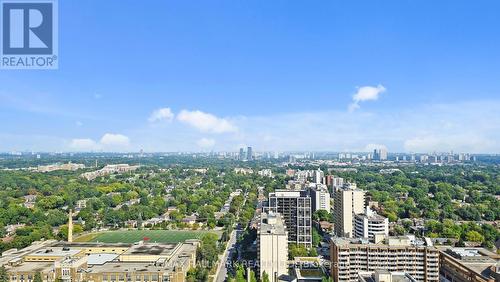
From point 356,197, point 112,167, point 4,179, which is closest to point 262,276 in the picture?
point 356,197

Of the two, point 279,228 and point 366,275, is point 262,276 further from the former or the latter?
point 366,275

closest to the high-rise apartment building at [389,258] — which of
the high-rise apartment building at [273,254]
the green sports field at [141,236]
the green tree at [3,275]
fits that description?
A: the high-rise apartment building at [273,254]

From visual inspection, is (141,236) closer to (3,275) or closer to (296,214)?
(296,214)

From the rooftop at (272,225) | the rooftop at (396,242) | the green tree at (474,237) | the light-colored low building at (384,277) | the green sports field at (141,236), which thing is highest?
the rooftop at (272,225)

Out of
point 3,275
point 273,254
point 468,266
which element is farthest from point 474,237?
point 3,275

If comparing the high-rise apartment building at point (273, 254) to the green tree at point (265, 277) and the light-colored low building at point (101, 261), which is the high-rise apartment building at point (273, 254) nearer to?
the green tree at point (265, 277)

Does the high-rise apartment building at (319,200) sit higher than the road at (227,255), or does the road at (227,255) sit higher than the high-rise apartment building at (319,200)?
the high-rise apartment building at (319,200)

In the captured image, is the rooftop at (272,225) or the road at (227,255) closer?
the rooftop at (272,225)
